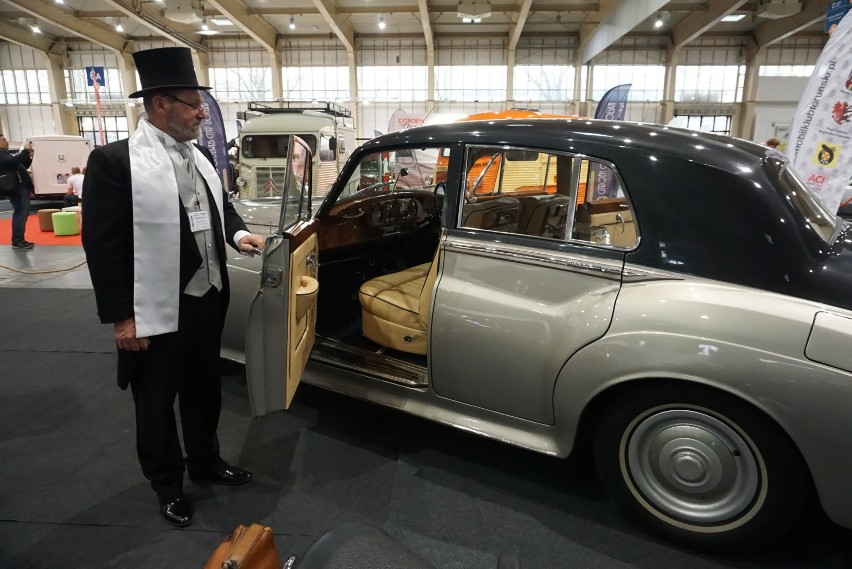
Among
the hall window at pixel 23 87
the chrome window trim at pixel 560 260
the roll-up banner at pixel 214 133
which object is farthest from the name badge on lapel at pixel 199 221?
the hall window at pixel 23 87

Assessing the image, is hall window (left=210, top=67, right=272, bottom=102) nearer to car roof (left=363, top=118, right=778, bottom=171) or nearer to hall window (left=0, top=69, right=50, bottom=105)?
hall window (left=0, top=69, right=50, bottom=105)

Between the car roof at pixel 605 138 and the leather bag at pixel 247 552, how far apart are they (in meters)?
1.76

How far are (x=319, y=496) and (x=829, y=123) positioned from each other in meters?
4.99

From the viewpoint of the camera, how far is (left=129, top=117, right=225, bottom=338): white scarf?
1844 mm

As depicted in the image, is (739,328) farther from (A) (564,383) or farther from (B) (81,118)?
(B) (81,118)

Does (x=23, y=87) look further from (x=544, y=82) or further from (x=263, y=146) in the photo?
(x=544, y=82)

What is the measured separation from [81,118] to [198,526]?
967 inches

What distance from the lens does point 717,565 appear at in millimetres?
1941

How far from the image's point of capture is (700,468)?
6.29 feet

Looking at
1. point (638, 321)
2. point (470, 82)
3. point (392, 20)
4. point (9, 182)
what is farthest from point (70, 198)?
point (470, 82)

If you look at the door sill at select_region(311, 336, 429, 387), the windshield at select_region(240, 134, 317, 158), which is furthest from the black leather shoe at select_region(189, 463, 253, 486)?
the windshield at select_region(240, 134, 317, 158)

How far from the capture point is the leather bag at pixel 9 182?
7566 mm

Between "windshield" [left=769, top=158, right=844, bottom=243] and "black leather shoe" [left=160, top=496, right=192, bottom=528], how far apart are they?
265cm

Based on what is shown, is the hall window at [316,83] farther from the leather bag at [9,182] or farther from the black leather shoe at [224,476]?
the black leather shoe at [224,476]
